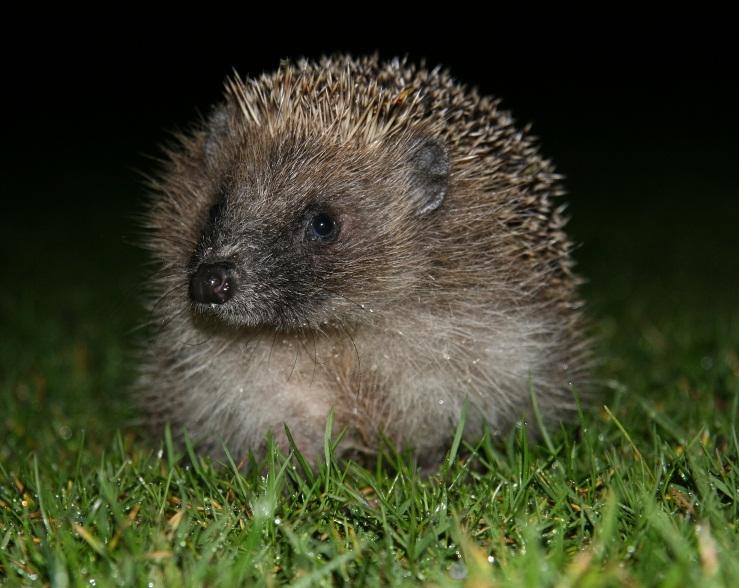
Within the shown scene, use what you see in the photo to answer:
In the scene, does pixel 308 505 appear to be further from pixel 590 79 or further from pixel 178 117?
pixel 590 79

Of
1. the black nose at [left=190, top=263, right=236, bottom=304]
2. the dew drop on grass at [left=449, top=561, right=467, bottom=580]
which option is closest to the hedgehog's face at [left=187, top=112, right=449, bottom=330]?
the black nose at [left=190, top=263, right=236, bottom=304]

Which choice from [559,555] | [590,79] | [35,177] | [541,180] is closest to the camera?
[559,555]

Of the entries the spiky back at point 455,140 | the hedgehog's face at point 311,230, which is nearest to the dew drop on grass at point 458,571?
the hedgehog's face at point 311,230

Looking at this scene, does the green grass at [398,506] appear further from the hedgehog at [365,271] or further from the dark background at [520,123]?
the dark background at [520,123]

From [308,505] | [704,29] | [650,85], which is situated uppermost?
[704,29]

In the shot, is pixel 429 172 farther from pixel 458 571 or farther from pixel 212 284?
pixel 458 571

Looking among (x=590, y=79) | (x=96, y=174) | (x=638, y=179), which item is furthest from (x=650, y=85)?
(x=96, y=174)

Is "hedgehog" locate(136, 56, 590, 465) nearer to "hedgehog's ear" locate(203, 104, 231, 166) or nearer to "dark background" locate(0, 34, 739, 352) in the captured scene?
"hedgehog's ear" locate(203, 104, 231, 166)
